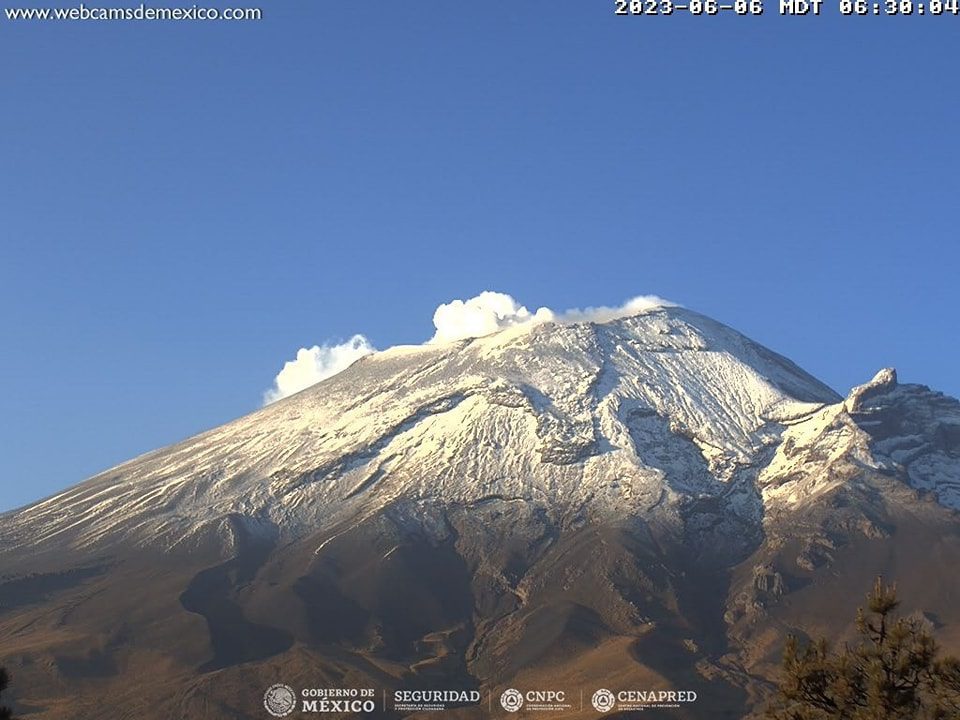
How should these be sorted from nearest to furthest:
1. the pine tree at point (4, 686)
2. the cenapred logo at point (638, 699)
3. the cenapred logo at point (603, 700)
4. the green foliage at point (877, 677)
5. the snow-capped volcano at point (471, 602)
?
1. the green foliage at point (877, 677)
2. the pine tree at point (4, 686)
3. the cenapred logo at point (638, 699)
4. the cenapred logo at point (603, 700)
5. the snow-capped volcano at point (471, 602)

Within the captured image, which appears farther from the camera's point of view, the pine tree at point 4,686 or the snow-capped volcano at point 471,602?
the snow-capped volcano at point 471,602

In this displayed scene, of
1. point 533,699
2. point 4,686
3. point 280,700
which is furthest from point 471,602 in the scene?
point 4,686

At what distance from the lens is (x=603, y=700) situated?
141000mm

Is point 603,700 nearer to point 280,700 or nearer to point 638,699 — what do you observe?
point 638,699

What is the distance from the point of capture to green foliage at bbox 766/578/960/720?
28234mm

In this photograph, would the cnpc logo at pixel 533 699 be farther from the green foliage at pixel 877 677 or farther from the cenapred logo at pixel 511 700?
the green foliage at pixel 877 677

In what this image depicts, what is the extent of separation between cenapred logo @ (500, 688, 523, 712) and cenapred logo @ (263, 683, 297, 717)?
24.2m

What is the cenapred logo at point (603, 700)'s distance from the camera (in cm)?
13870

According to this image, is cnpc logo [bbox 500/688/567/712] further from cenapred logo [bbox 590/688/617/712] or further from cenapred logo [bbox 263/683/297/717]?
cenapred logo [bbox 263/683/297/717]

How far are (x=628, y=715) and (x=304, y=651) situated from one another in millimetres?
44767

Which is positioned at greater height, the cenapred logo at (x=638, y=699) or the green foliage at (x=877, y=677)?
the green foliage at (x=877, y=677)

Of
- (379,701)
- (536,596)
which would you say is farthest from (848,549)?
(379,701)

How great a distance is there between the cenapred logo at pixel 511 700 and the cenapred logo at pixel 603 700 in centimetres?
901

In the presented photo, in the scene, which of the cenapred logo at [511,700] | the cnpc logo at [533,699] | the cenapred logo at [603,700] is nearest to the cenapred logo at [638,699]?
the cenapred logo at [603,700]
